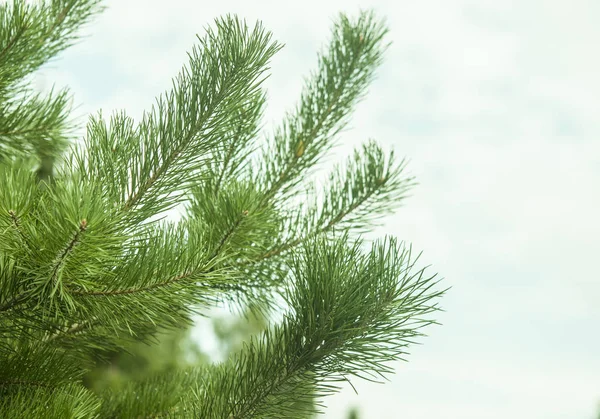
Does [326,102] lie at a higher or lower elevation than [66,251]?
higher

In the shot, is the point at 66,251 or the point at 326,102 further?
the point at 326,102

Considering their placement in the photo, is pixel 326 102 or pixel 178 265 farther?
pixel 326 102

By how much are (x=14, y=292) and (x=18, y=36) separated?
0.96 metres

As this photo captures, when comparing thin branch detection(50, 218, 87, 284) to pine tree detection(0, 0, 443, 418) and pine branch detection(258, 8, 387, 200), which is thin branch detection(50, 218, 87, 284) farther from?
pine branch detection(258, 8, 387, 200)

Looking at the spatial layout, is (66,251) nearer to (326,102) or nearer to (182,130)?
(182,130)

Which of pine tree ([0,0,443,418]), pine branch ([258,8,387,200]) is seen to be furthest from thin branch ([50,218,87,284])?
pine branch ([258,8,387,200])

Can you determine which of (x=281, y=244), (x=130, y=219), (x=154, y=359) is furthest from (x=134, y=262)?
(x=154, y=359)

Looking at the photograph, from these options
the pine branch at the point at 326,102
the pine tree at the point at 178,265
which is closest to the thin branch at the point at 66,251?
the pine tree at the point at 178,265

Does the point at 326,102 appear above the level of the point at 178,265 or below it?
above

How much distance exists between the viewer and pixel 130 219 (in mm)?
1593

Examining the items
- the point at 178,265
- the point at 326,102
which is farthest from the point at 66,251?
the point at 326,102

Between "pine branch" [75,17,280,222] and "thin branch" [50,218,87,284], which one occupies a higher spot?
"pine branch" [75,17,280,222]

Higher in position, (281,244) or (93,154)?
(281,244)

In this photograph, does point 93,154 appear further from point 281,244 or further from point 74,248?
point 281,244
